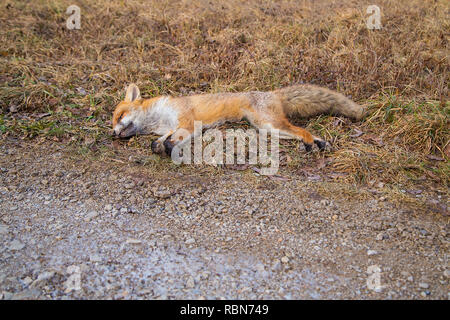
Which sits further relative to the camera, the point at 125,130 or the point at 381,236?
the point at 125,130

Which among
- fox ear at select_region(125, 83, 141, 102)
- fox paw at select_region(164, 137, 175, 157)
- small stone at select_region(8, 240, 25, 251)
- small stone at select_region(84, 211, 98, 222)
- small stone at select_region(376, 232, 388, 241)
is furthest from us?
fox ear at select_region(125, 83, 141, 102)

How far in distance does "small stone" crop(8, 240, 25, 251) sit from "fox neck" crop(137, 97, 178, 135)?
2.37 m

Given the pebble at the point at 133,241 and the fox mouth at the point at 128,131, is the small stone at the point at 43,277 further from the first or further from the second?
the fox mouth at the point at 128,131

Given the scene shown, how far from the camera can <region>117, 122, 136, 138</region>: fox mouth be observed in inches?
199

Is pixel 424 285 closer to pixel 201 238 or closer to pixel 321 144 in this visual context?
pixel 201 238

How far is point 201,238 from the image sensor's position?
3326 mm

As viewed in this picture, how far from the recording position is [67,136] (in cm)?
514

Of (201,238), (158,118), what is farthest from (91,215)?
(158,118)

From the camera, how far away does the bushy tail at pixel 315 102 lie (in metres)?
5.14

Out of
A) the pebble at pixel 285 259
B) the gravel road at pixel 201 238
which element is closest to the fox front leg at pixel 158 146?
the gravel road at pixel 201 238

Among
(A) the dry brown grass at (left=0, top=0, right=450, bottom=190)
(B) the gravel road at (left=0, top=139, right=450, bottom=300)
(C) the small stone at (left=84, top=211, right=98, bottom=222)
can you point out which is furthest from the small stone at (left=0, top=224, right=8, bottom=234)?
(A) the dry brown grass at (left=0, top=0, right=450, bottom=190)

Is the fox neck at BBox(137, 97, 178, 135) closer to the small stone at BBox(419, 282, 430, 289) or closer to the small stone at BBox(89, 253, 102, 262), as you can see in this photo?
the small stone at BBox(89, 253, 102, 262)

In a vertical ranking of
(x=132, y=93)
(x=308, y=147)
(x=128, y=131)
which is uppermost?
(x=132, y=93)

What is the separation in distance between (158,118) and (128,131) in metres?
0.45
